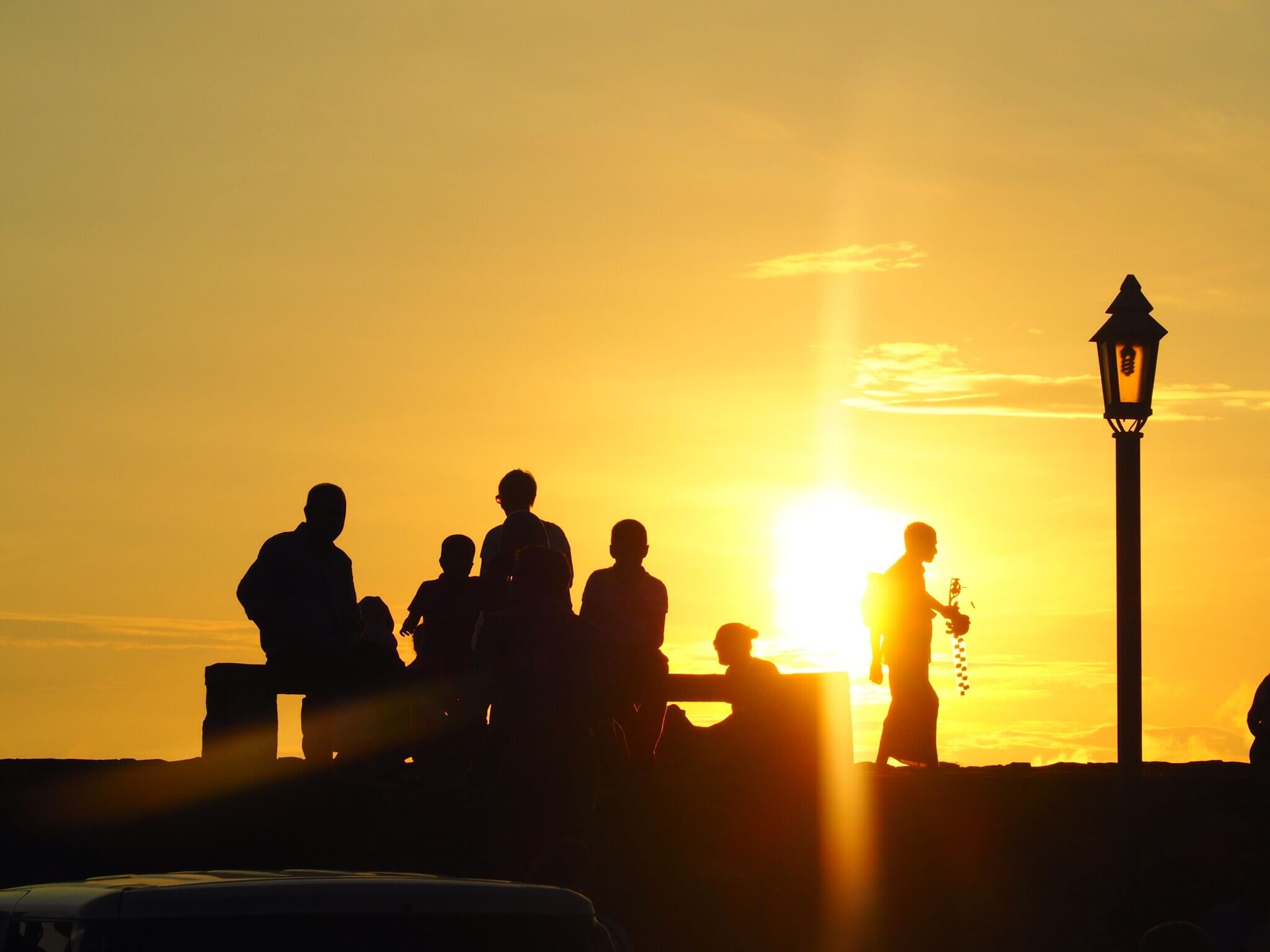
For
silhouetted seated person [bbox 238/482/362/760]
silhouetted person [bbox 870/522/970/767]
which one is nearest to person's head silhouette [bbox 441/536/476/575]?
silhouetted seated person [bbox 238/482/362/760]

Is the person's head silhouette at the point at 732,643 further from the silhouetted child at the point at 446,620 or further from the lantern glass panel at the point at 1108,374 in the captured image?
the lantern glass panel at the point at 1108,374

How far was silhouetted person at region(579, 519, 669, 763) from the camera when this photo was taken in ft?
33.7

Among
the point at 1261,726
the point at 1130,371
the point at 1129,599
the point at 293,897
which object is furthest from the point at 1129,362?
the point at 293,897

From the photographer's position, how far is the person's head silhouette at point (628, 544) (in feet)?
35.4

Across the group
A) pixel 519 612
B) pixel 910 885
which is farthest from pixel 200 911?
pixel 910 885

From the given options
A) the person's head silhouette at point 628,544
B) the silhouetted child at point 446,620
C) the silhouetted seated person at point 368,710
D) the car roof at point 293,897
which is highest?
the person's head silhouette at point 628,544

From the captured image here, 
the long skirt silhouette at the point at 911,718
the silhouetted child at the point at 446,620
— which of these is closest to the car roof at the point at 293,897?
the silhouetted child at the point at 446,620

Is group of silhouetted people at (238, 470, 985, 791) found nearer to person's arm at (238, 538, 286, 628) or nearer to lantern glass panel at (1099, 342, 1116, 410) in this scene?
person's arm at (238, 538, 286, 628)

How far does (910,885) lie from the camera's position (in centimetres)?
1152

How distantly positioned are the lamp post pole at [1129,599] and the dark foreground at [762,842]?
16.3 inches

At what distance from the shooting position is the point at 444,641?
1180 cm

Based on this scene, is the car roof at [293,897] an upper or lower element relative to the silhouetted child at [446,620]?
lower

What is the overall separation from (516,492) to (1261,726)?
201 inches

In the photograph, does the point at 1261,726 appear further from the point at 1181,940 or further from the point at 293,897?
the point at 293,897
